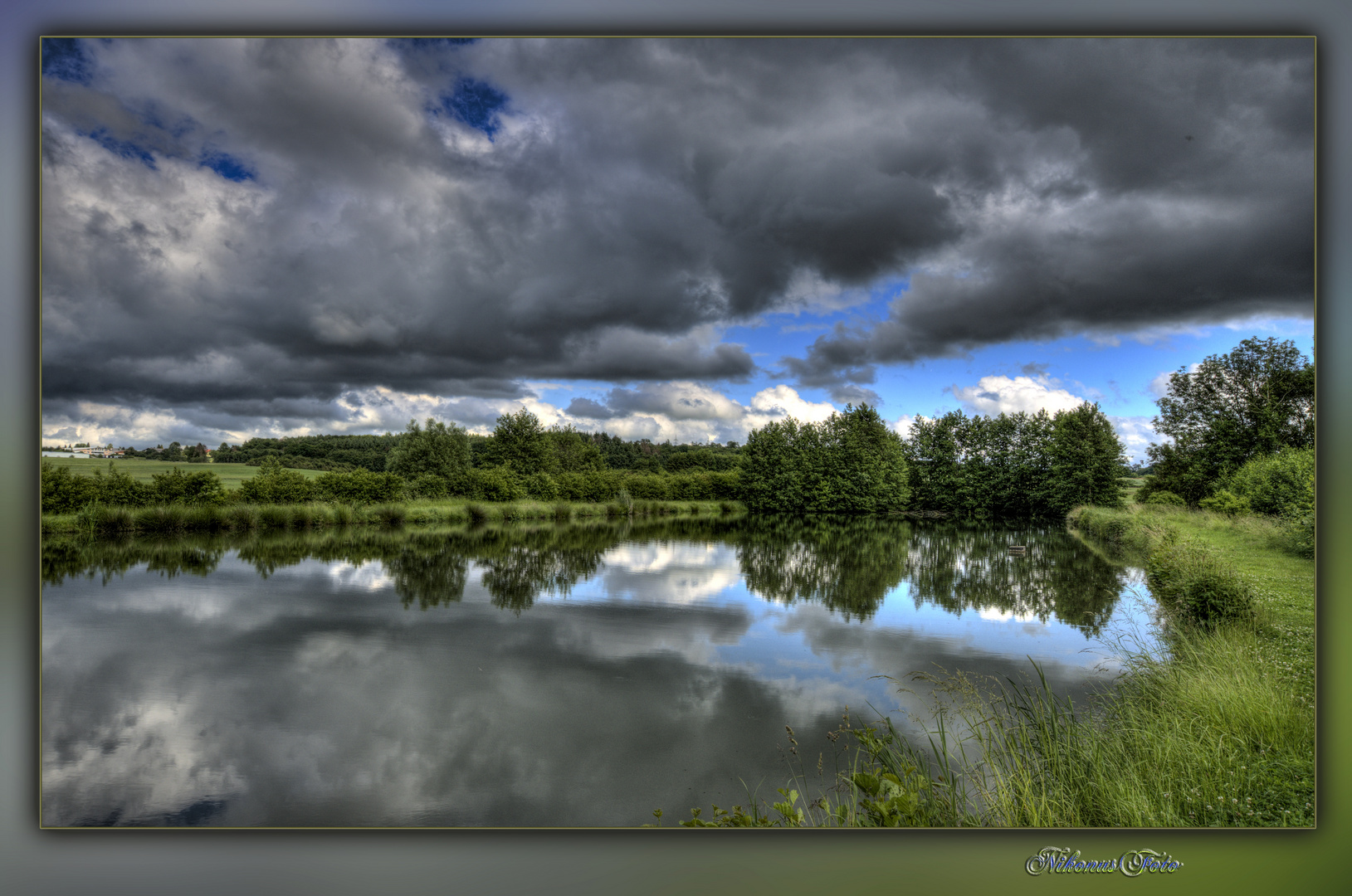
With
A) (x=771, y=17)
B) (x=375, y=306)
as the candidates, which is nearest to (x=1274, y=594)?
(x=771, y=17)

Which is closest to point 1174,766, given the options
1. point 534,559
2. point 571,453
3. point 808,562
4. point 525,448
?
point 808,562

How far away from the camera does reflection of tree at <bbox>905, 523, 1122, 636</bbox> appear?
6.00 m

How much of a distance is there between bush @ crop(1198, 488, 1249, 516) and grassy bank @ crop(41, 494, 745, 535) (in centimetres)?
904

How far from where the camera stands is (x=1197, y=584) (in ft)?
15.5

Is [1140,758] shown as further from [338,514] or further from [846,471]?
[338,514]

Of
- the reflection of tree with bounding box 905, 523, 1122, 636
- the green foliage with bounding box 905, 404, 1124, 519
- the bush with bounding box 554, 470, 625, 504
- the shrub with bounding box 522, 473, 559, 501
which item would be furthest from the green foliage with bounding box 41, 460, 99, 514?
the bush with bounding box 554, 470, 625, 504

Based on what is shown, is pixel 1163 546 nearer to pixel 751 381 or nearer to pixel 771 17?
pixel 751 381

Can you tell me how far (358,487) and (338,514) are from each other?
31.9 inches

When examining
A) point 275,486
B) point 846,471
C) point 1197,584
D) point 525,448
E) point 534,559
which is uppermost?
point 525,448

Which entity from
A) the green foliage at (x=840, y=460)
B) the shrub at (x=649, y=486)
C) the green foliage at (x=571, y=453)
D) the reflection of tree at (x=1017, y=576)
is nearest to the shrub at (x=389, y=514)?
the shrub at (x=649, y=486)

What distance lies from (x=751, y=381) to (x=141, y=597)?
6491 mm

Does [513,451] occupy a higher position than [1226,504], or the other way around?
[513,451]

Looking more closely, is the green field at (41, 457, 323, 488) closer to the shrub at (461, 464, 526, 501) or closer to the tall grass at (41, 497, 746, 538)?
the tall grass at (41, 497, 746, 538)

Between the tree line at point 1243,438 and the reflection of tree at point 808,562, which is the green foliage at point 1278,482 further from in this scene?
the reflection of tree at point 808,562
